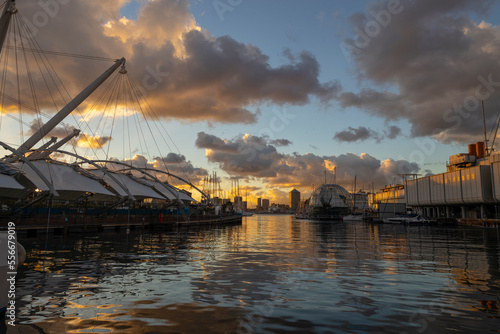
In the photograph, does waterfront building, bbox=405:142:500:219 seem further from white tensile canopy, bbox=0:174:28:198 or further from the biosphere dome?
white tensile canopy, bbox=0:174:28:198

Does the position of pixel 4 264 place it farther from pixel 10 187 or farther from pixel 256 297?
pixel 10 187

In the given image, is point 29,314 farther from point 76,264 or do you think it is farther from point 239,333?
point 76,264

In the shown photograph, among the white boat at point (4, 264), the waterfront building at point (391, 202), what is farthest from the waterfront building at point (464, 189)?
the white boat at point (4, 264)

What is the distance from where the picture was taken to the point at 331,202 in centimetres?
18625

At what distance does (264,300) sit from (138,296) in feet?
15.9

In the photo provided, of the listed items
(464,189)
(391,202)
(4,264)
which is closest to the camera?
(4,264)

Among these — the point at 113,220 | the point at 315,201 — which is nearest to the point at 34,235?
the point at 113,220

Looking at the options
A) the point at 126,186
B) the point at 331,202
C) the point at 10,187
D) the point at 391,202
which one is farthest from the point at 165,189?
the point at 331,202

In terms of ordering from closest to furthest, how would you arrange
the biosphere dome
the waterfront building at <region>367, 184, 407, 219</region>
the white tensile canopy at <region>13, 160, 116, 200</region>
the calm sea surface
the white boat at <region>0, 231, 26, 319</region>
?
the white boat at <region>0, 231, 26, 319</region> < the calm sea surface < the white tensile canopy at <region>13, 160, 116, 200</region> < the waterfront building at <region>367, 184, 407, 219</region> < the biosphere dome

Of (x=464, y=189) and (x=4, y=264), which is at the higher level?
(x=464, y=189)

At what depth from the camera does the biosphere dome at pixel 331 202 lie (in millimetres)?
182125

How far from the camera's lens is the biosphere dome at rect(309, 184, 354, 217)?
598ft

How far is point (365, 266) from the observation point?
20.2 meters

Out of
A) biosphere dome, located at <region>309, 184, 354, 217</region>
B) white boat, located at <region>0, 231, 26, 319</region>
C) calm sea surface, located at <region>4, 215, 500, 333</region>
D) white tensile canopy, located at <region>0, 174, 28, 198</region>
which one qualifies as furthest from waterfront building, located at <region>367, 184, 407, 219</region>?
white boat, located at <region>0, 231, 26, 319</region>
